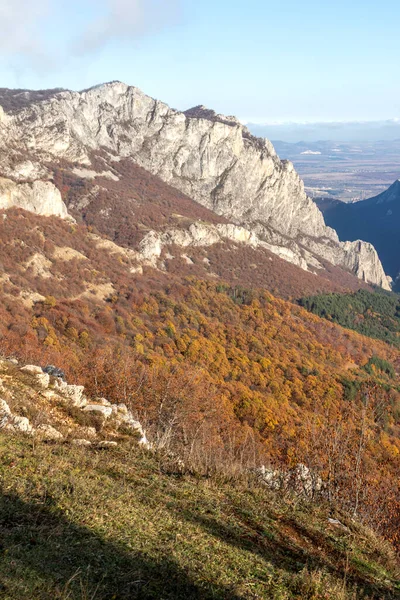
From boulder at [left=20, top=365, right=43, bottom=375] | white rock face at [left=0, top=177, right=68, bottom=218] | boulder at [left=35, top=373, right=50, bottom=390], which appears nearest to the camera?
boulder at [left=35, top=373, right=50, bottom=390]

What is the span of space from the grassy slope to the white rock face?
84.2 meters

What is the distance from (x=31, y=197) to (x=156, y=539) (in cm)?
9443

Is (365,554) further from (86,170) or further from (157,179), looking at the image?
(157,179)

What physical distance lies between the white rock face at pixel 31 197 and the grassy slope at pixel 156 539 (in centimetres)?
8418

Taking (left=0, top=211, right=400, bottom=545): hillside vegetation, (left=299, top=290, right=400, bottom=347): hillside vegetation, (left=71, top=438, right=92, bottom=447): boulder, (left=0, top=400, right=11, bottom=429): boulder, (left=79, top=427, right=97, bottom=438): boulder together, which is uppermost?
(left=0, top=400, right=11, bottom=429): boulder

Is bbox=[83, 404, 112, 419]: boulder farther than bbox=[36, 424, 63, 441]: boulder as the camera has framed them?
Yes

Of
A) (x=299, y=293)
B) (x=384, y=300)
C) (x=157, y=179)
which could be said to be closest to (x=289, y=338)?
(x=299, y=293)

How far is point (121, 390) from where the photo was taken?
93.5ft

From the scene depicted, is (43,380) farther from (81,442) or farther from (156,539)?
(156,539)

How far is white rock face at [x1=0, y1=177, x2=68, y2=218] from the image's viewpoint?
3404 inches

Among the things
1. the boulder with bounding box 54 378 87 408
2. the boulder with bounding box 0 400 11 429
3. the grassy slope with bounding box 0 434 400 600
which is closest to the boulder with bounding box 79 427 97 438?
the grassy slope with bounding box 0 434 400 600

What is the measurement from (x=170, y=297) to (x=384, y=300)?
120 meters

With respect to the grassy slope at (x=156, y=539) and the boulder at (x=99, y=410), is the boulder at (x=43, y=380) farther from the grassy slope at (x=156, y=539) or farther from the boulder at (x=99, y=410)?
the grassy slope at (x=156, y=539)

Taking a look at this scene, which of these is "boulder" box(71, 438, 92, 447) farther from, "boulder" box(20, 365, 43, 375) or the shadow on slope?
"boulder" box(20, 365, 43, 375)
